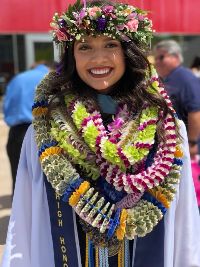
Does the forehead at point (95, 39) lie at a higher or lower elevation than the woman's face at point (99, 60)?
higher

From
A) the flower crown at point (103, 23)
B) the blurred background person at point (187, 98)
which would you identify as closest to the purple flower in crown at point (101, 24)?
the flower crown at point (103, 23)

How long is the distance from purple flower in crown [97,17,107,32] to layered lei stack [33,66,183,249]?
282 millimetres

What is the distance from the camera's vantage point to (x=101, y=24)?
1712 mm

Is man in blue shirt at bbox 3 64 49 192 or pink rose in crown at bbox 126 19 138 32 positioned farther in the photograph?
man in blue shirt at bbox 3 64 49 192

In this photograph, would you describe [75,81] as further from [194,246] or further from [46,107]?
[194,246]

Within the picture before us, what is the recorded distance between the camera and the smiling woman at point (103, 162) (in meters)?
1.71

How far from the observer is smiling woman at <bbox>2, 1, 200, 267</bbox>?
171 cm

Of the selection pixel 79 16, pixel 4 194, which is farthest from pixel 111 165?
pixel 4 194

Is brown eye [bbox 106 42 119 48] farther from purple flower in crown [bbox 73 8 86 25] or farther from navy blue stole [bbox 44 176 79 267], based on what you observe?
navy blue stole [bbox 44 176 79 267]

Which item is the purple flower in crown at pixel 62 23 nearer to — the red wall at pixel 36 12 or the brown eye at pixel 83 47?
the brown eye at pixel 83 47

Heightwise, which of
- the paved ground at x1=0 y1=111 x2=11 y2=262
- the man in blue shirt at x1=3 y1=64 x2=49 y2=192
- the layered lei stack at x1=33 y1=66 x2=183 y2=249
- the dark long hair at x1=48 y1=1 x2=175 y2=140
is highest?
the dark long hair at x1=48 y1=1 x2=175 y2=140

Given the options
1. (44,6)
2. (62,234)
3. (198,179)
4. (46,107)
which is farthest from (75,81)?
(198,179)

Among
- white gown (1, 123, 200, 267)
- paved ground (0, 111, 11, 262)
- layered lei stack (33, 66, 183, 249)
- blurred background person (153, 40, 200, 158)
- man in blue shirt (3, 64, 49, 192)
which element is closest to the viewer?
layered lei stack (33, 66, 183, 249)

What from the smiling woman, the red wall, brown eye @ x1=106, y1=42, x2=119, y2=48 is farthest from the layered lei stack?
the red wall
